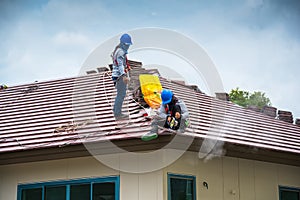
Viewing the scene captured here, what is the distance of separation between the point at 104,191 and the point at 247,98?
28.5 m

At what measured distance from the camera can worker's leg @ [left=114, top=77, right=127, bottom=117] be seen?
9766 mm

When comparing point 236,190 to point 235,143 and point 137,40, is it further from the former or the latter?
point 137,40

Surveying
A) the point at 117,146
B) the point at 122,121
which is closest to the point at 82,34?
the point at 122,121

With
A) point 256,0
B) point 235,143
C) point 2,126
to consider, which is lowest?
point 235,143

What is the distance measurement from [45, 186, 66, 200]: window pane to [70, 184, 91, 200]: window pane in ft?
0.52

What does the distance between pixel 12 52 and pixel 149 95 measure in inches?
445

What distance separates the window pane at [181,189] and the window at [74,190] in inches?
34.0

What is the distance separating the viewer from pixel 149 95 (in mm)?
10273

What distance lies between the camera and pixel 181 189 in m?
8.94

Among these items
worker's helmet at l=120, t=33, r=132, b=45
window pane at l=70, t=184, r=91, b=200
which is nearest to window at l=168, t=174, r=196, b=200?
window pane at l=70, t=184, r=91, b=200

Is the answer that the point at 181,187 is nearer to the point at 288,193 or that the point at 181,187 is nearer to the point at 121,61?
the point at 121,61

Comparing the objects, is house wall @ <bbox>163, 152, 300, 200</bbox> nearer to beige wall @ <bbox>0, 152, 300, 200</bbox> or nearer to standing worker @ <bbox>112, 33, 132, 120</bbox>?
beige wall @ <bbox>0, 152, 300, 200</bbox>

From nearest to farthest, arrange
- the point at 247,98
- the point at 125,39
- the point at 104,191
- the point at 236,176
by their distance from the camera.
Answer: the point at 104,191 → the point at 125,39 → the point at 236,176 → the point at 247,98

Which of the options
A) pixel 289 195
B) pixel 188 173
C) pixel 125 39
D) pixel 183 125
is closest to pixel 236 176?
pixel 188 173
